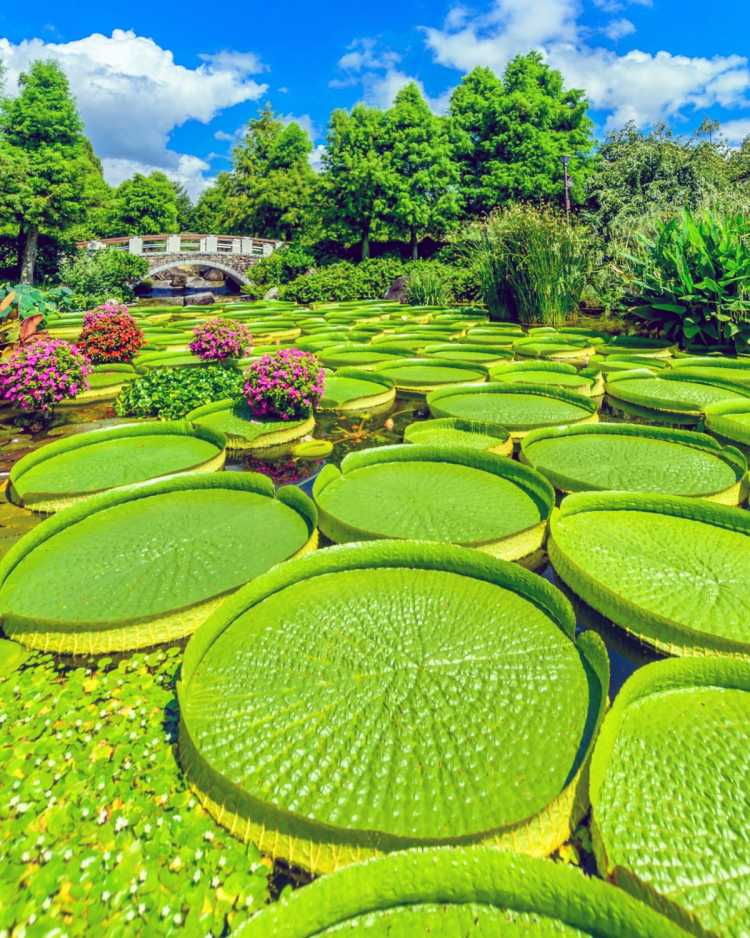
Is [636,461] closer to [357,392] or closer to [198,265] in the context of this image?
[357,392]

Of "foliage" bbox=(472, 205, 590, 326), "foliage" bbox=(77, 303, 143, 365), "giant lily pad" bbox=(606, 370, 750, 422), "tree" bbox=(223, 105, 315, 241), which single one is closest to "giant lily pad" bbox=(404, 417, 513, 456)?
"giant lily pad" bbox=(606, 370, 750, 422)

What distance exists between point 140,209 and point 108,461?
193 feet

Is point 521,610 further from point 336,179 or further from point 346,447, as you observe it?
point 336,179

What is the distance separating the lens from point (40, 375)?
599 centimetres

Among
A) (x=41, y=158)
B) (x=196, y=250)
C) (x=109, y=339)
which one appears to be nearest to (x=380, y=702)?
(x=109, y=339)

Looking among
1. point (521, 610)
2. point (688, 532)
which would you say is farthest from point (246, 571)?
point (688, 532)

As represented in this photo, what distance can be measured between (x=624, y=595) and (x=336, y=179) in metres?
32.5

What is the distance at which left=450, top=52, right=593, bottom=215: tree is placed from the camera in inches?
1177

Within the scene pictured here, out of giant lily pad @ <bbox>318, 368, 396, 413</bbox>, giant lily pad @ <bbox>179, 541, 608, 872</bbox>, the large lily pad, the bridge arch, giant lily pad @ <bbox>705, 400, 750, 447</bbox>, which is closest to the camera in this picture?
the large lily pad

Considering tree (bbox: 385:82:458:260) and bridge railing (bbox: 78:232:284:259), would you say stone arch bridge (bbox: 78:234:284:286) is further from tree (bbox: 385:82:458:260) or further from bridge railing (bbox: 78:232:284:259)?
tree (bbox: 385:82:458:260)

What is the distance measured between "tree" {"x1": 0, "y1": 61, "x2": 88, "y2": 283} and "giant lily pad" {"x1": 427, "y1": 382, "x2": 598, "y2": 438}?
31829 mm

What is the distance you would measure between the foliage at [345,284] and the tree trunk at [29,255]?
15647 mm

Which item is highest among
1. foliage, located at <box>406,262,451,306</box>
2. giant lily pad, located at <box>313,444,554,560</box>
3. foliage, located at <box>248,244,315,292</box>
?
foliage, located at <box>248,244,315,292</box>

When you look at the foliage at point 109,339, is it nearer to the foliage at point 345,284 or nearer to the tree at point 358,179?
the foliage at point 345,284
